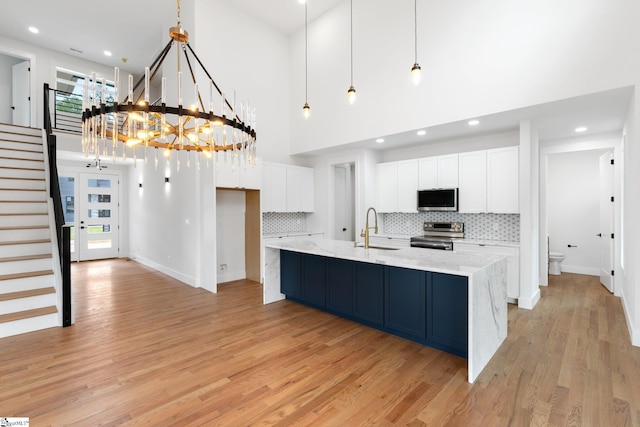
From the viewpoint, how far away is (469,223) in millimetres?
5477

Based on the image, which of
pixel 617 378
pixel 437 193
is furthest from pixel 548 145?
pixel 617 378

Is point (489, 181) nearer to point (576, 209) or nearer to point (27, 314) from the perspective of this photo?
point (576, 209)

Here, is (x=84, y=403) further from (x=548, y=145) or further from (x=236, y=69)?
(x=548, y=145)

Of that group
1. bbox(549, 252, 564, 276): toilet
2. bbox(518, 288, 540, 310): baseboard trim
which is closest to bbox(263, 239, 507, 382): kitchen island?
bbox(518, 288, 540, 310): baseboard trim

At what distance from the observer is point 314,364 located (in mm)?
2791

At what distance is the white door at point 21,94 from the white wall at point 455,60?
21.7ft

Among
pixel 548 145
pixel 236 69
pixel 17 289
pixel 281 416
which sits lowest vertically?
pixel 281 416

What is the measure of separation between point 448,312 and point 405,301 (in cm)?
45

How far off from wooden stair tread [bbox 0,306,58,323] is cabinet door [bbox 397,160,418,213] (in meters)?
5.55

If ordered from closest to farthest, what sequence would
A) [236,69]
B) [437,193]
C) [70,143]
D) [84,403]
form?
[84,403] → [437,193] → [236,69] → [70,143]

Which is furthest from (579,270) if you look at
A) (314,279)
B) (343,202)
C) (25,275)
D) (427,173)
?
(25,275)

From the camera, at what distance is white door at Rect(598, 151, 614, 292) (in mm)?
5078

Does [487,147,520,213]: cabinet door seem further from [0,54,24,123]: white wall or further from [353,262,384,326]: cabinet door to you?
[0,54,24,123]: white wall

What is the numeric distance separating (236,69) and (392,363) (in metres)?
5.65
